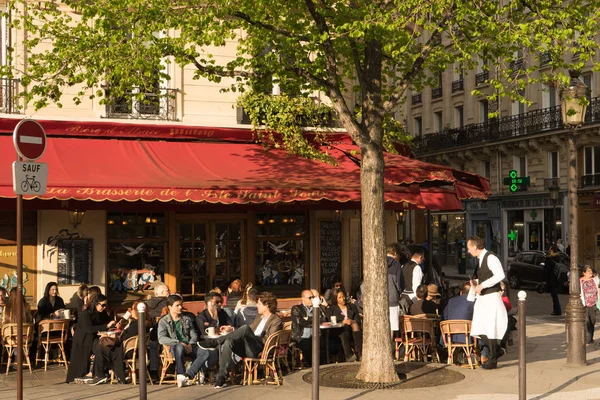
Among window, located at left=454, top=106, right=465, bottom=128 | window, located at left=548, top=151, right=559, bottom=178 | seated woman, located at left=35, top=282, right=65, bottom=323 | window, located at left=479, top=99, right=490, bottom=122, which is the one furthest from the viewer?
window, located at left=454, top=106, right=465, bottom=128

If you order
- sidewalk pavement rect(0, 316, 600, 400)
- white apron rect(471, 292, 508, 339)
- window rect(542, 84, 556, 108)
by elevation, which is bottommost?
sidewalk pavement rect(0, 316, 600, 400)

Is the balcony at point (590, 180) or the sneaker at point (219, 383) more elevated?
the balcony at point (590, 180)

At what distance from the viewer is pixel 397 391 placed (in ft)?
33.5

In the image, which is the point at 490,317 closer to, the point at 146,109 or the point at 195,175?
the point at 195,175

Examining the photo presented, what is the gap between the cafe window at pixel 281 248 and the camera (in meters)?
17.1

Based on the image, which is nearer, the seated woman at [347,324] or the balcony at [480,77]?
the seated woman at [347,324]

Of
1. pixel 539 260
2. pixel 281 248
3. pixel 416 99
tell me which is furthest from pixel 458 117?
pixel 281 248

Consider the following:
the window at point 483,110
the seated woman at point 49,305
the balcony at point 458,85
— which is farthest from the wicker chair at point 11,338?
the balcony at point 458,85

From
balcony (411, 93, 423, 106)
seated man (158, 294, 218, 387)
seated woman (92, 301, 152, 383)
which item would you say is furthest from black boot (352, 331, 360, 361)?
balcony (411, 93, 423, 106)

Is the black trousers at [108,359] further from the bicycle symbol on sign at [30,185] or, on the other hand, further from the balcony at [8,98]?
the balcony at [8,98]

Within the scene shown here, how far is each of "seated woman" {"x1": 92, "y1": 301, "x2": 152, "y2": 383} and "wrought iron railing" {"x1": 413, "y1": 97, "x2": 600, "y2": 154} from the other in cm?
3016

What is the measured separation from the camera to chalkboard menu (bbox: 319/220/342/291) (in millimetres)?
17547

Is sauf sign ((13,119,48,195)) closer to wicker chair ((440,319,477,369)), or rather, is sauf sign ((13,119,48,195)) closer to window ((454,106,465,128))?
wicker chair ((440,319,477,369))

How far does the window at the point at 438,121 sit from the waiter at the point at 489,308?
3972 cm
